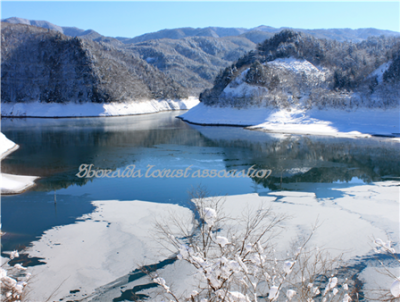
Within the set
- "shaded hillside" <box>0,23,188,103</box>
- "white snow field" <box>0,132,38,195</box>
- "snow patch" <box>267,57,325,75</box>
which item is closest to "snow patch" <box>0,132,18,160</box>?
"white snow field" <box>0,132,38,195</box>

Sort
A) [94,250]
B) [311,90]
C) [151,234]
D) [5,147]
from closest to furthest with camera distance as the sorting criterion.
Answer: [94,250]
[151,234]
[5,147]
[311,90]

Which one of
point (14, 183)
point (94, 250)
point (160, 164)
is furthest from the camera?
point (160, 164)

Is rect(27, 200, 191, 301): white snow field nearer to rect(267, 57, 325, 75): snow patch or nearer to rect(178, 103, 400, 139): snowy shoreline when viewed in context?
rect(178, 103, 400, 139): snowy shoreline

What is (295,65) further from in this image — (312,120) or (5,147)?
(5,147)

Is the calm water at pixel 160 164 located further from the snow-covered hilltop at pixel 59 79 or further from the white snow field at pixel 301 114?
the snow-covered hilltop at pixel 59 79

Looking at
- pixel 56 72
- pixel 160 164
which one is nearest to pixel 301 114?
pixel 160 164

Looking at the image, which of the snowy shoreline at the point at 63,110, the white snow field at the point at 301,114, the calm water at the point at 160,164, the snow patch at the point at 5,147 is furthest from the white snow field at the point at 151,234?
the snowy shoreline at the point at 63,110
